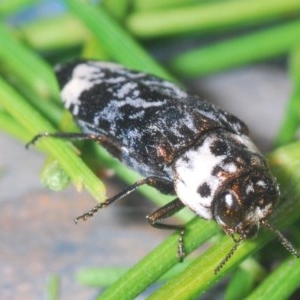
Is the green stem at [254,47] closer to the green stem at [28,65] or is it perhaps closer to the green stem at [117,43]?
the green stem at [117,43]

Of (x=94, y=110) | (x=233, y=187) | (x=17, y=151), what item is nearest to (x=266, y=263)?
(x=233, y=187)

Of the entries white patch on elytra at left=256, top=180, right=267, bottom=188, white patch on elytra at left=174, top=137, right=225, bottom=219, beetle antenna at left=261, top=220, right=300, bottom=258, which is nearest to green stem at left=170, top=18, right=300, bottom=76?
white patch on elytra at left=174, top=137, right=225, bottom=219

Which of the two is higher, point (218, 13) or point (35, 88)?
point (218, 13)

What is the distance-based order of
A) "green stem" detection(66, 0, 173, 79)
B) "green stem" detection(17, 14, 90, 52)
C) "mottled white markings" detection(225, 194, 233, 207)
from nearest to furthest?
"mottled white markings" detection(225, 194, 233, 207), "green stem" detection(66, 0, 173, 79), "green stem" detection(17, 14, 90, 52)

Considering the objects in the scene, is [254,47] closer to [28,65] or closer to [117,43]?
[117,43]

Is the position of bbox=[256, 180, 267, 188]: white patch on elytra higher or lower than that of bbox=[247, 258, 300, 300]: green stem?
higher

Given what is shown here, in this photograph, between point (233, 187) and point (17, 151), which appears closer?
point (233, 187)

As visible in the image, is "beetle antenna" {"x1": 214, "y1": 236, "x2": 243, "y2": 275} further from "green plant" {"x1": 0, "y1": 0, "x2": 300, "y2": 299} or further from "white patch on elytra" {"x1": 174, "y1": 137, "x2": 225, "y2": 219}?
"white patch on elytra" {"x1": 174, "y1": 137, "x2": 225, "y2": 219}

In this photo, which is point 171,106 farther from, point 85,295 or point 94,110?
point 85,295
